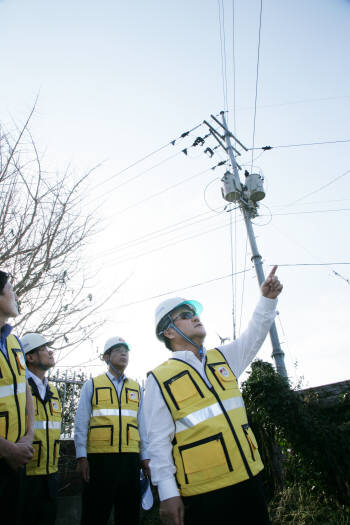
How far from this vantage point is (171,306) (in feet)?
8.89

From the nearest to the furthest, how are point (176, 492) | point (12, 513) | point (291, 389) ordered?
point (176, 492), point (12, 513), point (291, 389)

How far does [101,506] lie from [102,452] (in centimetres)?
48

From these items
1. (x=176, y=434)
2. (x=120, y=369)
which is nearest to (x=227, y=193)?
(x=120, y=369)

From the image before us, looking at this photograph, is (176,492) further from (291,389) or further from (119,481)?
(291,389)

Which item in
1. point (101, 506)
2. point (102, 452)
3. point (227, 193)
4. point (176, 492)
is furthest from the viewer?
point (227, 193)

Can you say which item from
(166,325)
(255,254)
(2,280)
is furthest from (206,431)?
(255,254)

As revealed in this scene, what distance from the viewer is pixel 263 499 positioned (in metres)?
1.87

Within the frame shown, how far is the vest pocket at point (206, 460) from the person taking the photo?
1806 millimetres

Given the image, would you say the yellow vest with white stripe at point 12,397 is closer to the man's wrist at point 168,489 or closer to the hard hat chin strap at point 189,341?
the man's wrist at point 168,489

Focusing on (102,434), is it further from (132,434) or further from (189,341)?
(189,341)

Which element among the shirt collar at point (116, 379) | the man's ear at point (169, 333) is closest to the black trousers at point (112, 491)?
the shirt collar at point (116, 379)

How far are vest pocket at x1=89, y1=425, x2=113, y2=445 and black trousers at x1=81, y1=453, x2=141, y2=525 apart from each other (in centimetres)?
15

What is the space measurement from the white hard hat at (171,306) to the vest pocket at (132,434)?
1770 millimetres

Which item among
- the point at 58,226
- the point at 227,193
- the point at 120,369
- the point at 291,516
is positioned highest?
the point at 227,193
